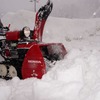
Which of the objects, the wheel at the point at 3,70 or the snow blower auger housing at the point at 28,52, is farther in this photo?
the wheel at the point at 3,70

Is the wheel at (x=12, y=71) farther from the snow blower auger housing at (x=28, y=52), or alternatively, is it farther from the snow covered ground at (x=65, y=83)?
the snow covered ground at (x=65, y=83)

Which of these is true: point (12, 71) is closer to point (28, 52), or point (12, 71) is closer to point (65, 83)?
point (28, 52)

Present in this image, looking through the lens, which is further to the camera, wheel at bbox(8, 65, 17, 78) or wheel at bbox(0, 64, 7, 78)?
wheel at bbox(0, 64, 7, 78)

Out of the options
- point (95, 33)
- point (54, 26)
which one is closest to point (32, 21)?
point (54, 26)

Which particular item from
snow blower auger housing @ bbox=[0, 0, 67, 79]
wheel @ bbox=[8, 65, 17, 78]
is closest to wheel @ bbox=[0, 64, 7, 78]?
snow blower auger housing @ bbox=[0, 0, 67, 79]

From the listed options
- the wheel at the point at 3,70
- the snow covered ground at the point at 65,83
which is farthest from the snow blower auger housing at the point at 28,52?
the snow covered ground at the point at 65,83

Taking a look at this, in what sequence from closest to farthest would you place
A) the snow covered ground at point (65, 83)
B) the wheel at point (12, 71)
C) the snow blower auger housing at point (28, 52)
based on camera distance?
the snow covered ground at point (65, 83) → the snow blower auger housing at point (28, 52) → the wheel at point (12, 71)

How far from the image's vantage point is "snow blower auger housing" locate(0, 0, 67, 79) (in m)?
5.27

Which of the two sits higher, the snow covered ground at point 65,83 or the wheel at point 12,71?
the snow covered ground at point 65,83

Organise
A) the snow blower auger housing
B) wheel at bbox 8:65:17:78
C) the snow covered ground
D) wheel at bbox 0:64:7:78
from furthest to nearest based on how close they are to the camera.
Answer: wheel at bbox 0:64:7:78, wheel at bbox 8:65:17:78, the snow blower auger housing, the snow covered ground

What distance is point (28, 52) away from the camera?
5.42 meters

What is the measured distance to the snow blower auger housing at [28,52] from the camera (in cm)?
527

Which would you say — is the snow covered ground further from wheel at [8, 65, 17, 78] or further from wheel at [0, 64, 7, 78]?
wheel at [0, 64, 7, 78]

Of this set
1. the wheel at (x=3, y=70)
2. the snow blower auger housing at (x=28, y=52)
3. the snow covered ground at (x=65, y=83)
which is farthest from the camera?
the wheel at (x=3, y=70)
